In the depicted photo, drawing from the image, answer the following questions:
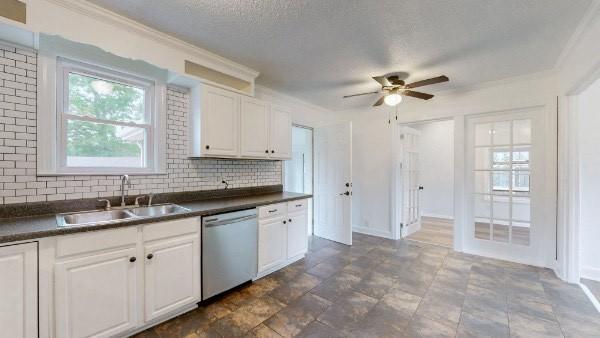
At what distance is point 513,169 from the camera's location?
3.31 meters

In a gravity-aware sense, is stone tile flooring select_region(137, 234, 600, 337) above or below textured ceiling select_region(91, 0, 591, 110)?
below

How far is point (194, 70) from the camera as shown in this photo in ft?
8.66

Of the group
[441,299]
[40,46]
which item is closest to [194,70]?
[40,46]

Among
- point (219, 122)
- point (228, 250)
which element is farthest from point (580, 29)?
point (228, 250)

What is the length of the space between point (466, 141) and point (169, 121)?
3.98 meters

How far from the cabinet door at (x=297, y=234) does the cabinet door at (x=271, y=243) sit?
0.31 feet

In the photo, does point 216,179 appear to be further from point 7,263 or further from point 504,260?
point 504,260

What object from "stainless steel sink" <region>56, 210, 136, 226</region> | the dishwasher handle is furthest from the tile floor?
"stainless steel sink" <region>56, 210, 136, 226</region>

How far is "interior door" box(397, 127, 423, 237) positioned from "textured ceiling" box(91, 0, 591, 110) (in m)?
1.57

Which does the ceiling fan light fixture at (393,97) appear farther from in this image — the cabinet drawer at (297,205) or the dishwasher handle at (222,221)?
the dishwasher handle at (222,221)

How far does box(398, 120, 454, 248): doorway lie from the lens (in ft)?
14.8

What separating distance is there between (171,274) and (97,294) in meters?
0.47

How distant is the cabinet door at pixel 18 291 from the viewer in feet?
4.44

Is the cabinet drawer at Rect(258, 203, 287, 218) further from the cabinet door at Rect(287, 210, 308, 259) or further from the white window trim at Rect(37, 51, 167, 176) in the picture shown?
the white window trim at Rect(37, 51, 167, 176)
